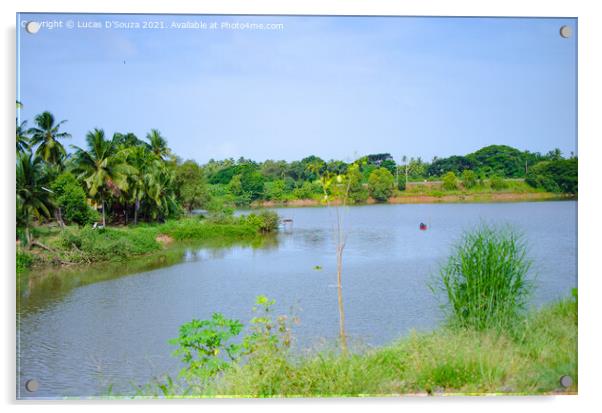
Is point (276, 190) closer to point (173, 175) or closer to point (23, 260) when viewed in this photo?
point (173, 175)

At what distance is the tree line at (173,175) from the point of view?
4.35 m

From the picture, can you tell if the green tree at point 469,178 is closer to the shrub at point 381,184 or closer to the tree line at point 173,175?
the tree line at point 173,175

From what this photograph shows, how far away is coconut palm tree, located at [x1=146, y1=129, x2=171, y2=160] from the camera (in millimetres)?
4637

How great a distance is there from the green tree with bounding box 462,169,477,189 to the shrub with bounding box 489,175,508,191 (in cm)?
13

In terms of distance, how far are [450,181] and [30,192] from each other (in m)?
3.06

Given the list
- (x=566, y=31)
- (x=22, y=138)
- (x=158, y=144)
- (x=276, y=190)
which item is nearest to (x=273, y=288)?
(x=276, y=190)

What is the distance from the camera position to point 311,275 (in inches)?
205

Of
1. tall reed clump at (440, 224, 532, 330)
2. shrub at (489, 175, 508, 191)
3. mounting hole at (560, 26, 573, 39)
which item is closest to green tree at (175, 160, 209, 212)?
tall reed clump at (440, 224, 532, 330)

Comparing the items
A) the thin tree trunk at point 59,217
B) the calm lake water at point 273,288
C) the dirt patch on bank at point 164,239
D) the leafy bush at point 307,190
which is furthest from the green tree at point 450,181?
the thin tree trunk at point 59,217

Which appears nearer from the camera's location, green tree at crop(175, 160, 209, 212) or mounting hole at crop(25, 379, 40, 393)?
mounting hole at crop(25, 379, 40, 393)

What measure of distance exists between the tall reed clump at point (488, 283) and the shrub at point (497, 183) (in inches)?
21.4

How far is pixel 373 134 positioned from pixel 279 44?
1049mm

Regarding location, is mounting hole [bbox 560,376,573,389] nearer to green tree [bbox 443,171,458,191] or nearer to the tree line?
the tree line
